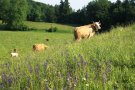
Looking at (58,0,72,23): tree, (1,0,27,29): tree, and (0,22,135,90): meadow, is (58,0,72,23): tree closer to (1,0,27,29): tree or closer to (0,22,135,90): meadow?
(1,0,27,29): tree

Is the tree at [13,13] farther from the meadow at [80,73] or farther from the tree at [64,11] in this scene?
the meadow at [80,73]

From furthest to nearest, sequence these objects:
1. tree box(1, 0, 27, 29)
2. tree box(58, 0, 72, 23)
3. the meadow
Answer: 1. tree box(58, 0, 72, 23)
2. tree box(1, 0, 27, 29)
3. the meadow

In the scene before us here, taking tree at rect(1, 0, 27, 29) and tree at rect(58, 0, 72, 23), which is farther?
tree at rect(58, 0, 72, 23)

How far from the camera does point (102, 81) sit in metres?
4.96

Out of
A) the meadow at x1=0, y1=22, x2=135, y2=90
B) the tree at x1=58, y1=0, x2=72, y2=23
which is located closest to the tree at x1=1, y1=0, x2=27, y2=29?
the tree at x1=58, y1=0, x2=72, y2=23

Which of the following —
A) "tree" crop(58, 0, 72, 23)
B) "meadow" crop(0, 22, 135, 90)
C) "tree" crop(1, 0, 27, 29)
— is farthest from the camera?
"tree" crop(58, 0, 72, 23)

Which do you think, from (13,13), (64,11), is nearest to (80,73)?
(13,13)

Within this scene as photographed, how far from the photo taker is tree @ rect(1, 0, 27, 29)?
108 m

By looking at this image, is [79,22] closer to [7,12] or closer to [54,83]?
[7,12]

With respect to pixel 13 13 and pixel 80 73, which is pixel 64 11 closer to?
pixel 13 13

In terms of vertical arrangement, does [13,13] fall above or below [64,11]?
below

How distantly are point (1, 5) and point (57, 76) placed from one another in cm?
11550

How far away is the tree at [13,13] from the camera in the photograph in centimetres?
10756

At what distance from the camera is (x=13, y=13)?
112188 mm
